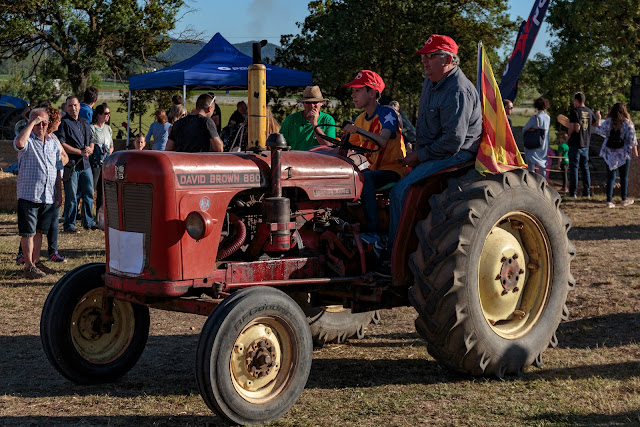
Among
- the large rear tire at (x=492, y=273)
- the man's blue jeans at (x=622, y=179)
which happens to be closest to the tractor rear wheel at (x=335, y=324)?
the large rear tire at (x=492, y=273)

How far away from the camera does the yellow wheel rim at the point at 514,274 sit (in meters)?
5.20

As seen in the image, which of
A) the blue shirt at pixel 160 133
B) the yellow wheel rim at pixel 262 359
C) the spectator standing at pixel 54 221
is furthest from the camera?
the blue shirt at pixel 160 133

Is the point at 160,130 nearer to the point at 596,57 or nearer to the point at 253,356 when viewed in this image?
the point at 253,356

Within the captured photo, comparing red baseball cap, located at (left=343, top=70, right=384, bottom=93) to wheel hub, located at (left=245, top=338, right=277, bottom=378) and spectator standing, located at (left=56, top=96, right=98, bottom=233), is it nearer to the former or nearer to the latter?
wheel hub, located at (left=245, top=338, right=277, bottom=378)

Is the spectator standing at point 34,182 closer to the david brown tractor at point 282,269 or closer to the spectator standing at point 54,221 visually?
the spectator standing at point 54,221

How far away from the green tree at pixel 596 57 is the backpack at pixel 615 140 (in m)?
12.4

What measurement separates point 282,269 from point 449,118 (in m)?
1.37

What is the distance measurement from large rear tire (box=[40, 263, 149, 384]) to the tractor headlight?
3.18 ft

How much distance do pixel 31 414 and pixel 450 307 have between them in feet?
7.95

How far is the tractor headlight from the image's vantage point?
4.46 metres

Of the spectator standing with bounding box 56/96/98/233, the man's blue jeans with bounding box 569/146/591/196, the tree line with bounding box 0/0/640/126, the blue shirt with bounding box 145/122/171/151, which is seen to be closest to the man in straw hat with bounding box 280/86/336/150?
the spectator standing with bounding box 56/96/98/233

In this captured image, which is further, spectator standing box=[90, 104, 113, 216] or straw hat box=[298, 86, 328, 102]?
spectator standing box=[90, 104, 113, 216]

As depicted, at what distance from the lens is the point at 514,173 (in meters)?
5.26

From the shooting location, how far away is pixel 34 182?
8508mm
